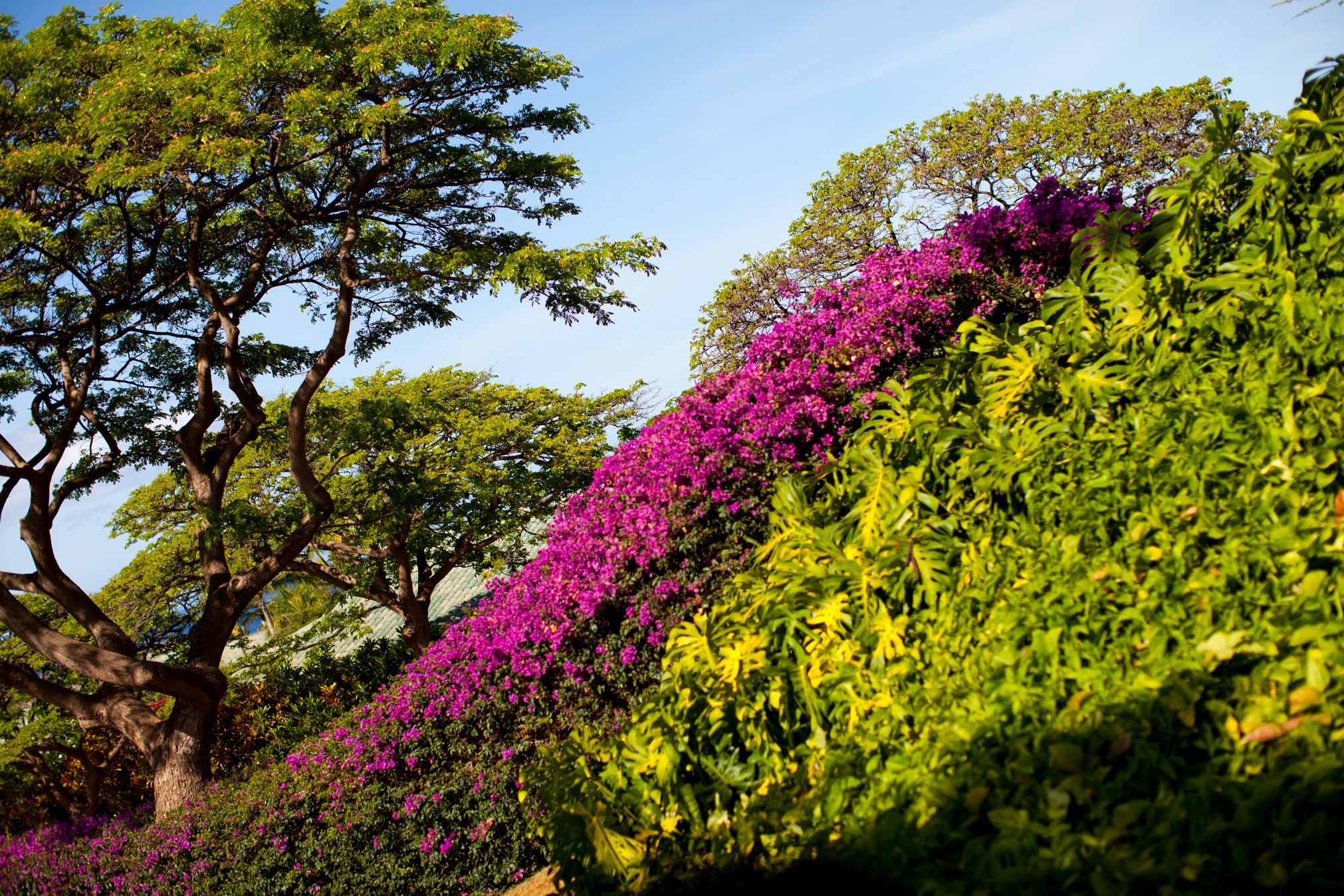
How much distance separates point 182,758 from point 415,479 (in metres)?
5.46

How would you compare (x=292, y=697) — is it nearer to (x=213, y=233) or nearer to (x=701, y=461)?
(x=213, y=233)

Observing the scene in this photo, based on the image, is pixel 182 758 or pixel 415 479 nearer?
pixel 182 758

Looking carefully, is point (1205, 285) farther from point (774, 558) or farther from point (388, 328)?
point (388, 328)

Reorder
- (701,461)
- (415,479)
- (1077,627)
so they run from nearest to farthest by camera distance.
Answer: (1077,627) < (701,461) < (415,479)

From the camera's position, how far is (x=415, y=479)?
44.1ft

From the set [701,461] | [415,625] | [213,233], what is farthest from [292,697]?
[701,461]

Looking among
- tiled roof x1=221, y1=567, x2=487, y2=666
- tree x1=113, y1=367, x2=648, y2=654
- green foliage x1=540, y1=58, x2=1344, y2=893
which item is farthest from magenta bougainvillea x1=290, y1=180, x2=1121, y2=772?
tiled roof x1=221, y1=567, x2=487, y2=666

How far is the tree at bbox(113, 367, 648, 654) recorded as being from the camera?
40.8 ft

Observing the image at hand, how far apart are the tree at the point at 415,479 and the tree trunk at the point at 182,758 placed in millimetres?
2957

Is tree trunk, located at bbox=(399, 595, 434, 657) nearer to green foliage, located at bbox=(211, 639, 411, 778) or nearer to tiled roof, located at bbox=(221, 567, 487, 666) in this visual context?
green foliage, located at bbox=(211, 639, 411, 778)

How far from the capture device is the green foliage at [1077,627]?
4.86 ft

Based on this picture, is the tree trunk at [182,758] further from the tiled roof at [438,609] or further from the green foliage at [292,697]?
the tiled roof at [438,609]

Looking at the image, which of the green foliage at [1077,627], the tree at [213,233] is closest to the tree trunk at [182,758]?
the tree at [213,233]

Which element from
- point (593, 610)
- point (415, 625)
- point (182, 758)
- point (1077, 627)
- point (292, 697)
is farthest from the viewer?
point (415, 625)
